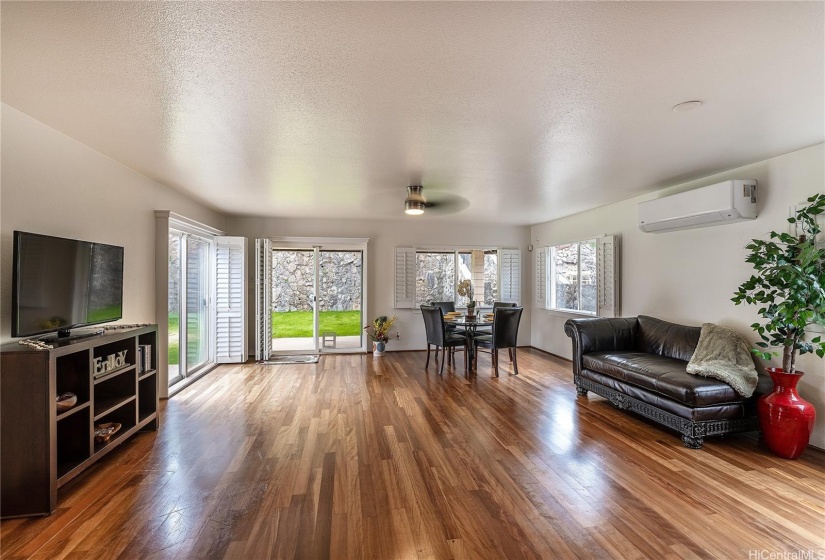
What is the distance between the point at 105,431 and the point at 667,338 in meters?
5.11

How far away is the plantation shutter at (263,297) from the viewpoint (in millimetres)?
5945

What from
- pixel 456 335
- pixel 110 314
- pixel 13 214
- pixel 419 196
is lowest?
pixel 456 335

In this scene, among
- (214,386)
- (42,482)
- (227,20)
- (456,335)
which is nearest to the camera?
(227,20)

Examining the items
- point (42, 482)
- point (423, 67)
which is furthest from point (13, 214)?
point (423, 67)

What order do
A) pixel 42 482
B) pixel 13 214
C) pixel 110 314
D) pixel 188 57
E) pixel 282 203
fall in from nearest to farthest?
pixel 188 57
pixel 42 482
pixel 13 214
pixel 110 314
pixel 282 203

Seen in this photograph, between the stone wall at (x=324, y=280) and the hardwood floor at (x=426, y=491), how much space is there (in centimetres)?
335

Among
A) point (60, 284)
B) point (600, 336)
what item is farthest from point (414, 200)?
point (60, 284)

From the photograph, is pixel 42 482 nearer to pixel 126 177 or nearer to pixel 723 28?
pixel 126 177

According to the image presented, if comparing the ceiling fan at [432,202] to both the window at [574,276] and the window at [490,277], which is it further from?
the window at [574,276]

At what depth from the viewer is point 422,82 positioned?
6.49 ft

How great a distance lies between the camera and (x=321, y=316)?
726 cm

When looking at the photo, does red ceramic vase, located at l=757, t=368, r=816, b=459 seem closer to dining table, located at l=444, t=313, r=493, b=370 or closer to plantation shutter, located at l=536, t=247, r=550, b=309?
dining table, located at l=444, t=313, r=493, b=370

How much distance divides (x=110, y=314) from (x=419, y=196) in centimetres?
303
